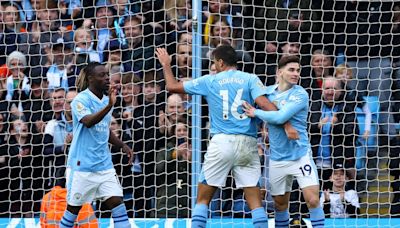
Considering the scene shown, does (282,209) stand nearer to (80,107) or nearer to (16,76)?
(80,107)

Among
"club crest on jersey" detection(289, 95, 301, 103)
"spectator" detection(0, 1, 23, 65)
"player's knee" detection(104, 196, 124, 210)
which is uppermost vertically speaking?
"spectator" detection(0, 1, 23, 65)

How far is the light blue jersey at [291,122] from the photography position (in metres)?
9.45

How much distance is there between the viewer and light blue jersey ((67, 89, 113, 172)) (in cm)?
982

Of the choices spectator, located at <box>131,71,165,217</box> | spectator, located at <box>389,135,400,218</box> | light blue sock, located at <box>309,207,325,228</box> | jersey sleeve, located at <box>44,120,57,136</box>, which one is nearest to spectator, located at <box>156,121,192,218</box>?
spectator, located at <box>131,71,165,217</box>

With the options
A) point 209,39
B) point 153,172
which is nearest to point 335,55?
point 209,39

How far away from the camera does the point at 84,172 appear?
32.3 ft

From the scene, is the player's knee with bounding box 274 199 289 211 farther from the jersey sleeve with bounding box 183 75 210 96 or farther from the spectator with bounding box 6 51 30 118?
the spectator with bounding box 6 51 30 118

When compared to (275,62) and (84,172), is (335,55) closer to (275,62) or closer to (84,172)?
(275,62)

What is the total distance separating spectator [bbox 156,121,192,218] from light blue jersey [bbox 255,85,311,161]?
6.05 ft

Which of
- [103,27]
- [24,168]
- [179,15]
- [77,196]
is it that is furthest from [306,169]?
[24,168]

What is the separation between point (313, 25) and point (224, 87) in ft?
9.44

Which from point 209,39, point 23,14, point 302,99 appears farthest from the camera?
point 23,14

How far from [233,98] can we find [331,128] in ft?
8.10

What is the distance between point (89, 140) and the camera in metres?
9.86
